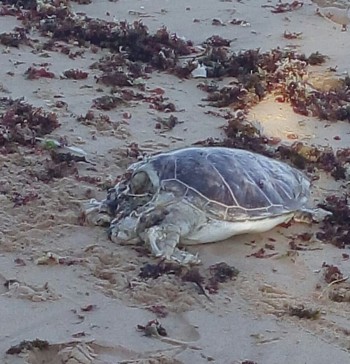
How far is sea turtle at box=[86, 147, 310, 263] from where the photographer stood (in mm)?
5105

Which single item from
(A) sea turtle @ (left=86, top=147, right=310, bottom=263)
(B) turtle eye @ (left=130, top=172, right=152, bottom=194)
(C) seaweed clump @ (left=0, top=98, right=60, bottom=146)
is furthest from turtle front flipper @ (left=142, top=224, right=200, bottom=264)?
(C) seaweed clump @ (left=0, top=98, right=60, bottom=146)

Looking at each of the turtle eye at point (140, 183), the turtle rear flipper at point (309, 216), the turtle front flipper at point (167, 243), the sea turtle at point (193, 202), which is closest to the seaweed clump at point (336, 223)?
the turtle rear flipper at point (309, 216)

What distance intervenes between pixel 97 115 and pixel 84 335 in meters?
3.38

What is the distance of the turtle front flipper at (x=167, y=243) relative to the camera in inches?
194

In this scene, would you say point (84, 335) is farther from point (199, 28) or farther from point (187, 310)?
point (199, 28)

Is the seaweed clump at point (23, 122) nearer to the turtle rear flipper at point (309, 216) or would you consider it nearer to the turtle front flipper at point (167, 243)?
the turtle front flipper at point (167, 243)

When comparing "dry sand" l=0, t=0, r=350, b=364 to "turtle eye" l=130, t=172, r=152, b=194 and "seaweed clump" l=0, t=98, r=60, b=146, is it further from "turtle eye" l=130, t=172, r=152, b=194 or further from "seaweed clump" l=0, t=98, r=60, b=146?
"turtle eye" l=130, t=172, r=152, b=194

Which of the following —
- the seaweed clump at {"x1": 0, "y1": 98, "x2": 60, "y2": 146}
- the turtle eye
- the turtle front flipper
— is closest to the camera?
the turtle front flipper

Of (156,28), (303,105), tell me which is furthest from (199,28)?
(303,105)

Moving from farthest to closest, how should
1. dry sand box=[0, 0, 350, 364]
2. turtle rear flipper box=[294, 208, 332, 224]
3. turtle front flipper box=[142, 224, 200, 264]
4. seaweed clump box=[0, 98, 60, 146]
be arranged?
seaweed clump box=[0, 98, 60, 146] → turtle rear flipper box=[294, 208, 332, 224] → turtle front flipper box=[142, 224, 200, 264] → dry sand box=[0, 0, 350, 364]

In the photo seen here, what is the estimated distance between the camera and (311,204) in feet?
19.3

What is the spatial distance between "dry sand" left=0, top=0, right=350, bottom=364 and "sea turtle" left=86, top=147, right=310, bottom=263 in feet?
0.39

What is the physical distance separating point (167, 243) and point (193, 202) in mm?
335

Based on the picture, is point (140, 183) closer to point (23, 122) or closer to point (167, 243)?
point (167, 243)
